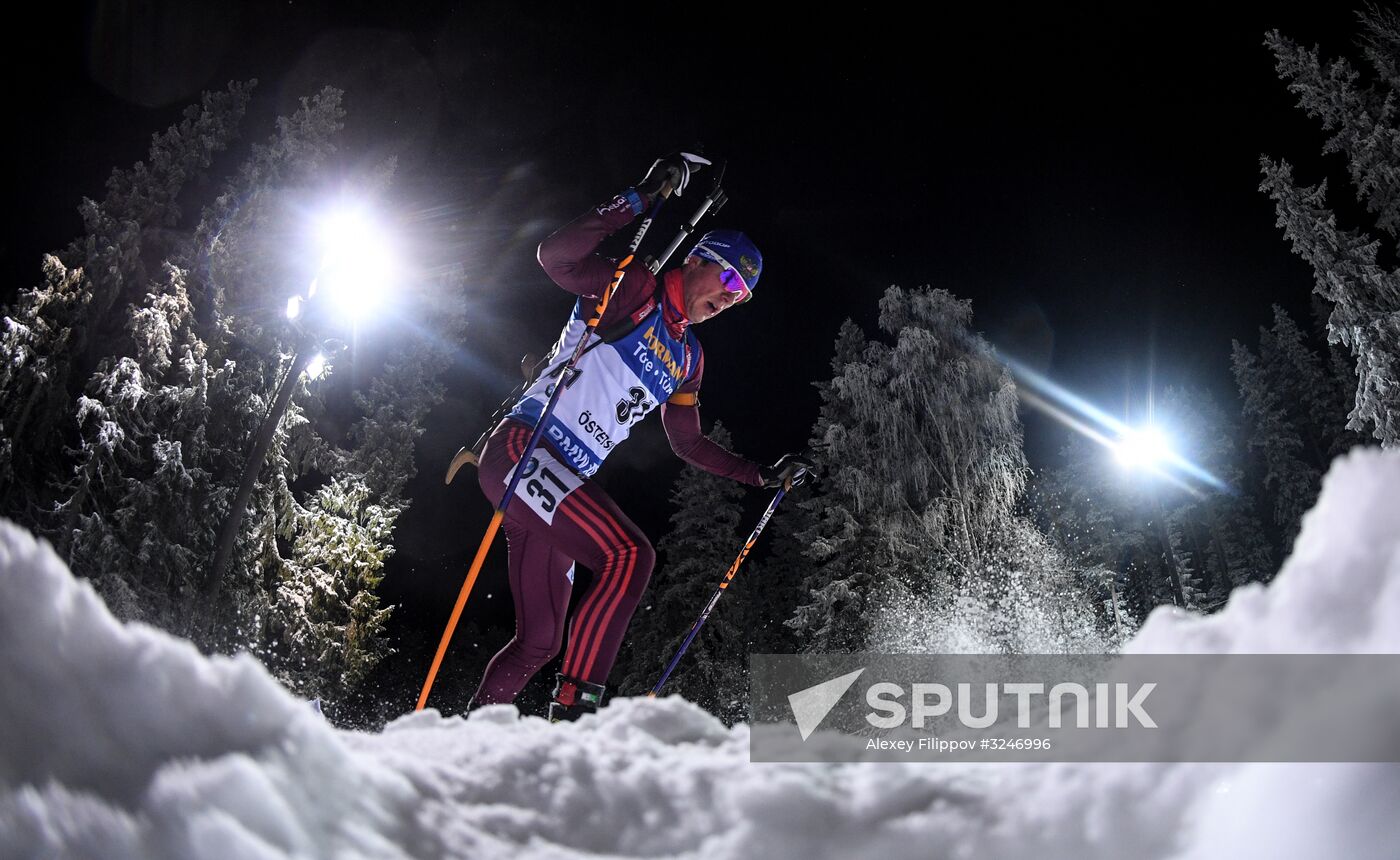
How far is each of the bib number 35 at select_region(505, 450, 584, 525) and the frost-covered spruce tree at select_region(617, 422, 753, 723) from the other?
1828cm

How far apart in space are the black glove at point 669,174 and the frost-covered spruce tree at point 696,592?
1846 centimetres

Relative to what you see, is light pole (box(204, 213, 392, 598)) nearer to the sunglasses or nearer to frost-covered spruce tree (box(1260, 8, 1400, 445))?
the sunglasses

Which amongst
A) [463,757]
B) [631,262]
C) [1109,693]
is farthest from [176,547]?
[1109,693]

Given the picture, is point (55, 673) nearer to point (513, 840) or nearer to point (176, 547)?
point (513, 840)

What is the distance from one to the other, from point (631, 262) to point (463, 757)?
3.33 meters

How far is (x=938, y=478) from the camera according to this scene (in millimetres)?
15898

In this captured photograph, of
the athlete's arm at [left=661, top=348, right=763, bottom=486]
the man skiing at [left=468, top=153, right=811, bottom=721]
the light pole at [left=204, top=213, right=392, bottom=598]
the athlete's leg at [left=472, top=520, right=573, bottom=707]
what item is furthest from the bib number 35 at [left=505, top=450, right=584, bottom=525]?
the light pole at [left=204, top=213, right=392, bottom=598]

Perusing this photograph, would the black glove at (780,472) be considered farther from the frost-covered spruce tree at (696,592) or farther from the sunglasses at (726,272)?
the frost-covered spruce tree at (696,592)

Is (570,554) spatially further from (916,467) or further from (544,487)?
(916,467)

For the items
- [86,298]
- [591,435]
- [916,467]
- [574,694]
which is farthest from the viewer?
[916,467]

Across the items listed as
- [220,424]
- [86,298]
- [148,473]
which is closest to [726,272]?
[148,473]

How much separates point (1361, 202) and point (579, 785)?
53.7 ft

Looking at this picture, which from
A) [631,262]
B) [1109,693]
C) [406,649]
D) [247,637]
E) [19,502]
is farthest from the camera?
[406,649]

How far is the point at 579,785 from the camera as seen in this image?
4.24 ft
